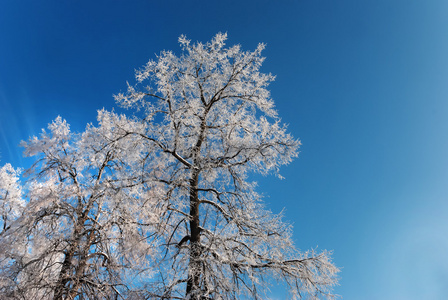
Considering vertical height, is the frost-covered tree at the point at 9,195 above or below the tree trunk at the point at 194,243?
above

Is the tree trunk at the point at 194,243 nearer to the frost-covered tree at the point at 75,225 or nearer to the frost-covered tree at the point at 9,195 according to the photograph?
the frost-covered tree at the point at 75,225

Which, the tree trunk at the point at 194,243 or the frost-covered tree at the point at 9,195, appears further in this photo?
the frost-covered tree at the point at 9,195

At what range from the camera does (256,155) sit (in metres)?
8.73

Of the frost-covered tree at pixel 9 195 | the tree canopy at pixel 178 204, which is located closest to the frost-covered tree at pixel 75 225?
the tree canopy at pixel 178 204

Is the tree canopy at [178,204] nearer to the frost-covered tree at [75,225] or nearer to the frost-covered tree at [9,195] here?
the frost-covered tree at [75,225]

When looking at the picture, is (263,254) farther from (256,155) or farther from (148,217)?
(148,217)

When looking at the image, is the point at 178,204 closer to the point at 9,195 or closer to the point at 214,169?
the point at 214,169

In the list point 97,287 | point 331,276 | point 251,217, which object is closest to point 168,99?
point 251,217

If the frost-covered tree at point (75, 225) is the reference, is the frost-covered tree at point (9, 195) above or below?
above

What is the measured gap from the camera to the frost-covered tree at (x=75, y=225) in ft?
26.1

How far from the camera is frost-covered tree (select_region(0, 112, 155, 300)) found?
7945 mm

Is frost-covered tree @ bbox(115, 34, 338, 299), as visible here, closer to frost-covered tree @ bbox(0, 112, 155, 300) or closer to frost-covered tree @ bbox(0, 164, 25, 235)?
frost-covered tree @ bbox(0, 112, 155, 300)

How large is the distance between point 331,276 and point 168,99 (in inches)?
247

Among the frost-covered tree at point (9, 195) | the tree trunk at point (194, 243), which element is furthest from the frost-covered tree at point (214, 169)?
the frost-covered tree at point (9, 195)
